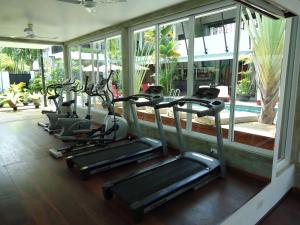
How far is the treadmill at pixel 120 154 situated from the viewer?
3177mm

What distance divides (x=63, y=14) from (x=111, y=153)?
2.87 metres

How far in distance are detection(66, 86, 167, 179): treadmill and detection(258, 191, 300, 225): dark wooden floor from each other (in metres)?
1.90

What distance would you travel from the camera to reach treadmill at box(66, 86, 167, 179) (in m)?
3.18

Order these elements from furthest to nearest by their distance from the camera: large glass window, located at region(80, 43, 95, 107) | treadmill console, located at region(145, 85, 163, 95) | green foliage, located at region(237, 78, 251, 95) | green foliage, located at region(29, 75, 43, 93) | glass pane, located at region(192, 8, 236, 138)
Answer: green foliage, located at region(29, 75, 43, 93)
large glass window, located at region(80, 43, 95, 107)
treadmill console, located at region(145, 85, 163, 95)
glass pane, located at region(192, 8, 236, 138)
green foliage, located at region(237, 78, 251, 95)

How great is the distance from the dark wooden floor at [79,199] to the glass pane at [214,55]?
1052mm

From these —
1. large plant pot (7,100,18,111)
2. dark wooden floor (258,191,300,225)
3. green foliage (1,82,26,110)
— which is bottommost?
dark wooden floor (258,191,300,225)

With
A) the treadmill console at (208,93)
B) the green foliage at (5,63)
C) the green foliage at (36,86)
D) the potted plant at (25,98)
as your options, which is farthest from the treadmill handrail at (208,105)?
the green foliage at (5,63)

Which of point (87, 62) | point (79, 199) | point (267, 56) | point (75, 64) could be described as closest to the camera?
point (79, 199)

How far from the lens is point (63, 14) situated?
4.30m

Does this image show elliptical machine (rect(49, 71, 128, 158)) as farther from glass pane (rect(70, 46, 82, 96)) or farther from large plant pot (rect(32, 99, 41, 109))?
large plant pot (rect(32, 99, 41, 109))

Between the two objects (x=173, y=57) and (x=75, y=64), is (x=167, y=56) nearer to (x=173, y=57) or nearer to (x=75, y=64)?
(x=173, y=57)

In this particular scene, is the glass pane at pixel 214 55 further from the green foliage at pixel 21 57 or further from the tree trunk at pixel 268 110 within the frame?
the green foliage at pixel 21 57

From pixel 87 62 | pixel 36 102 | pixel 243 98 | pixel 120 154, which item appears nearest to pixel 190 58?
pixel 243 98

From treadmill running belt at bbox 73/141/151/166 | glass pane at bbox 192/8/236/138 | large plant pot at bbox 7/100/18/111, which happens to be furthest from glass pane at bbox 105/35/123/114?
large plant pot at bbox 7/100/18/111
